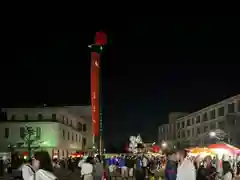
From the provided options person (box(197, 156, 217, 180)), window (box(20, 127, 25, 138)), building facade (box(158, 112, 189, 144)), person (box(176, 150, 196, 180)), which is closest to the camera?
person (box(176, 150, 196, 180))

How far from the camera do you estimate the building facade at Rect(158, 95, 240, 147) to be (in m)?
65.4

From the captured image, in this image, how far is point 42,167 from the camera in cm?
563

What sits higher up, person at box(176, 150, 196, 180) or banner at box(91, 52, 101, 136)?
banner at box(91, 52, 101, 136)

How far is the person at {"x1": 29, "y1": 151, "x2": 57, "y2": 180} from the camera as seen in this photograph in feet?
18.0

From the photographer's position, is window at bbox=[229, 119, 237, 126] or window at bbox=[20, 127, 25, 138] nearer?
window at bbox=[20, 127, 25, 138]

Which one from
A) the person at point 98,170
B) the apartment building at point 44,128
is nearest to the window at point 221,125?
the apartment building at point 44,128

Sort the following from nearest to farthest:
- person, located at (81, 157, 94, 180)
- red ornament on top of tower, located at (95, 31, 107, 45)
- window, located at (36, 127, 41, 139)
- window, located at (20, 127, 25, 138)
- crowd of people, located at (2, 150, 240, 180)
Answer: crowd of people, located at (2, 150, 240, 180) → person, located at (81, 157, 94, 180) → red ornament on top of tower, located at (95, 31, 107, 45) → window, located at (36, 127, 41, 139) → window, located at (20, 127, 25, 138)

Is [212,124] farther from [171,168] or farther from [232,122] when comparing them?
[171,168]

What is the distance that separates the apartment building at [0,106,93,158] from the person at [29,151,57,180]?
51883mm

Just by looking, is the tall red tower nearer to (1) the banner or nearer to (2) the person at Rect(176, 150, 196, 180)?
(1) the banner

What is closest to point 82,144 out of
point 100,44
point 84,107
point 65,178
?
point 84,107

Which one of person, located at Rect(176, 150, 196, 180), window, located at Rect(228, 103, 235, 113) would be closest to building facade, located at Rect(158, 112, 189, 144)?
window, located at Rect(228, 103, 235, 113)

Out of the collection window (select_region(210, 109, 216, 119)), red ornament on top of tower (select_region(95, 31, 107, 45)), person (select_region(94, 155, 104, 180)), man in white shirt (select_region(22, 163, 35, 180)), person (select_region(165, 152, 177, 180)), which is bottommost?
person (select_region(94, 155, 104, 180))

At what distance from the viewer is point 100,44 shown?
17.9 metres
